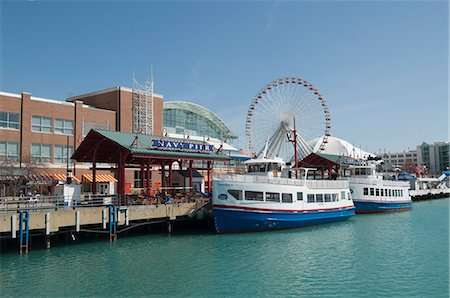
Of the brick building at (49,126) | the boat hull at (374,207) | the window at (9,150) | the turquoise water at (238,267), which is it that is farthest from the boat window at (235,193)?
the window at (9,150)

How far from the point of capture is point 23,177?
43312mm

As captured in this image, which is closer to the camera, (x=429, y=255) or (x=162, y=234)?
(x=429, y=255)

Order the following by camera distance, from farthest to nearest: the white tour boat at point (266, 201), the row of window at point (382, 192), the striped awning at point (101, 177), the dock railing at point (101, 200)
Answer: the row of window at point (382, 192)
the striped awning at point (101, 177)
the white tour boat at point (266, 201)
the dock railing at point (101, 200)

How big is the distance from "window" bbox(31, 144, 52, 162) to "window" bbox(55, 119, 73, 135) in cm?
284

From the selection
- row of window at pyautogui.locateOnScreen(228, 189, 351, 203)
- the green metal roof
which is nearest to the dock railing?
the green metal roof

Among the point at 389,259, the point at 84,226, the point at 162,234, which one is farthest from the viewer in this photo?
the point at 162,234

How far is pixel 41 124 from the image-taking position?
51.5 metres

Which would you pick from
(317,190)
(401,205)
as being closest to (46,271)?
(317,190)

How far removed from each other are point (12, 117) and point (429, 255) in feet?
156

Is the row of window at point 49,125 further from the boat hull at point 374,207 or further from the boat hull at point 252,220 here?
the boat hull at point 374,207

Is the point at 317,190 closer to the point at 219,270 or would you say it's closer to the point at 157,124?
the point at 219,270

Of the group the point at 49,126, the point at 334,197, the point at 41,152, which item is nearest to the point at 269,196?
the point at 334,197

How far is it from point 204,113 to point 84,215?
67.6m

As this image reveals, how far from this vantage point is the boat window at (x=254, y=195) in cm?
3550
